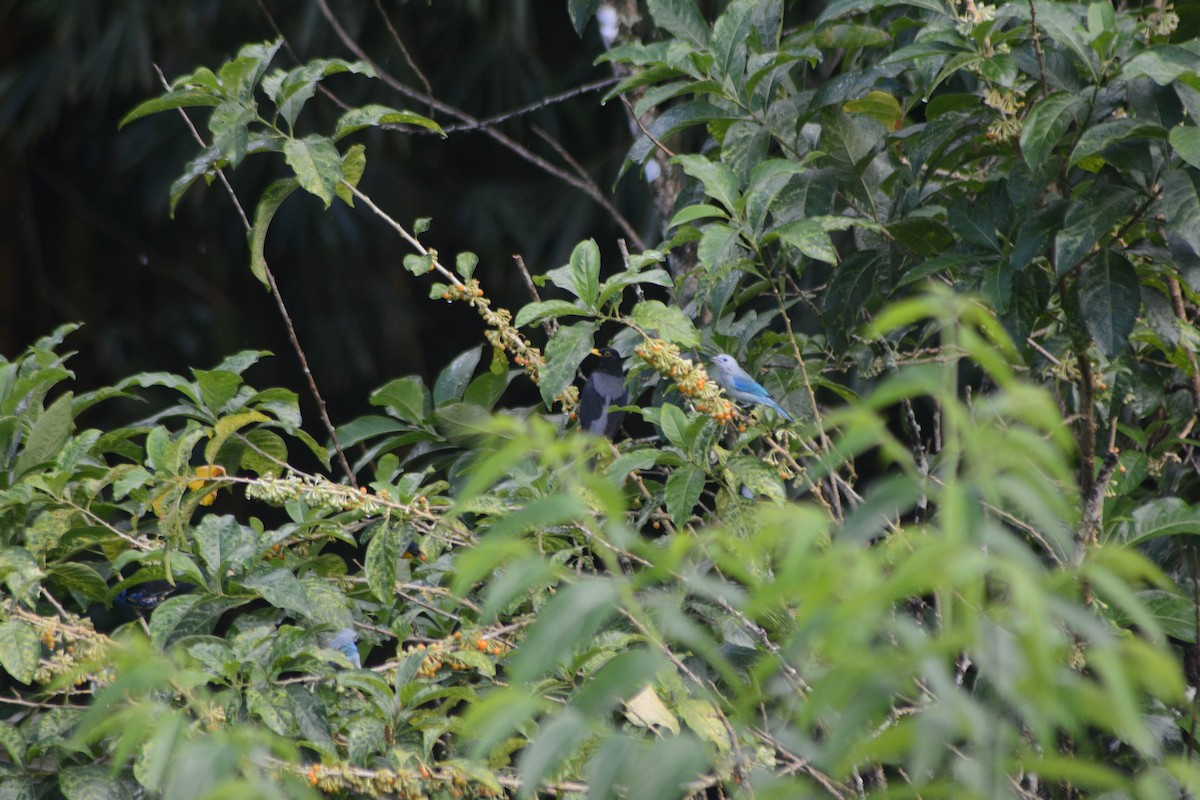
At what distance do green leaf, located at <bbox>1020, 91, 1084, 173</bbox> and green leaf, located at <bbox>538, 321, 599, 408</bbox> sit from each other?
0.50 metres

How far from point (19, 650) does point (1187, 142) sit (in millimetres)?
1323

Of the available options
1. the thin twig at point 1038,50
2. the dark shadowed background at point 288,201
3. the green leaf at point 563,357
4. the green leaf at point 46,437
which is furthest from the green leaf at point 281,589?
the dark shadowed background at point 288,201

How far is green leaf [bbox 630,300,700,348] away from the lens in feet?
4.09

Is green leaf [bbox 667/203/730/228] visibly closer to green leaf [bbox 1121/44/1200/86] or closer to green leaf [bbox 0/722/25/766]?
green leaf [bbox 1121/44/1200/86]

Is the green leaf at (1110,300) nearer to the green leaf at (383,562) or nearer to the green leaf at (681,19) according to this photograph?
the green leaf at (681,19)

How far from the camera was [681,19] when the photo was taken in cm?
163

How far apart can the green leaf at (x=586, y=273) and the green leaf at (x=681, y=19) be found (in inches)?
18.3

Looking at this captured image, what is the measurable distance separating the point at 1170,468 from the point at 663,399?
826 millimetres

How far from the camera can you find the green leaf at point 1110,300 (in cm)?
130

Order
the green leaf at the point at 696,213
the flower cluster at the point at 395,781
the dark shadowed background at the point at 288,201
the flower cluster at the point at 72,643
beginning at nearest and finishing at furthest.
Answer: the flower cluster at the point at 395,781
the flower cluster at the point at 72,643
the green leaf at the point at 696,213
the dark shadowed background at the point at 288,201

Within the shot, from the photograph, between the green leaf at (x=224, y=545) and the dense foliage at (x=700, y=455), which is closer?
the dense foliage at (x=700, y=455)

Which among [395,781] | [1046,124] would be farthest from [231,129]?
[1046,124]

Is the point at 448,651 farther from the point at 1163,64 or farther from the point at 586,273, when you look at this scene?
the point at 1163,64

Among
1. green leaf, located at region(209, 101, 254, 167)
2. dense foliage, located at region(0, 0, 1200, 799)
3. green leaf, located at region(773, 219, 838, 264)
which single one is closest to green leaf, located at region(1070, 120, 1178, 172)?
dense foliage, located at region(0, 0, 1200, 799)
